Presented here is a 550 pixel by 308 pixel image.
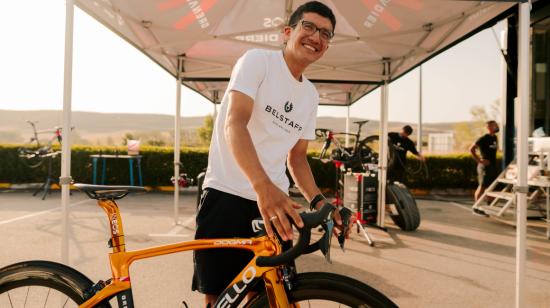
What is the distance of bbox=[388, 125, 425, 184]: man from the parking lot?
1.01 m

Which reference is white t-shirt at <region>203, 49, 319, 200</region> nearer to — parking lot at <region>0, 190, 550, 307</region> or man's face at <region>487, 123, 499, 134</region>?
parking lot at <region>0, 190, 550, 307</region>

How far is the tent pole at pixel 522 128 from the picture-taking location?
2.88 metres

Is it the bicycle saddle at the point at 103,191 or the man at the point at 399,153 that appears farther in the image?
the man at the point at 399,153

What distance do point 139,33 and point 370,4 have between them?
9.48 feet

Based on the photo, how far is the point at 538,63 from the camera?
32.4 ft

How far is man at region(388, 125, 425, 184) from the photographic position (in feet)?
25.4

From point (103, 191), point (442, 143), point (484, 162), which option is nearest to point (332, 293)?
point (103, 191)

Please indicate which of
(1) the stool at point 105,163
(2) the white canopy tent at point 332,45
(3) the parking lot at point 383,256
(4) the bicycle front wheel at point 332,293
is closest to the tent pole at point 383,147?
(2) the white canopy tent at point 332,45

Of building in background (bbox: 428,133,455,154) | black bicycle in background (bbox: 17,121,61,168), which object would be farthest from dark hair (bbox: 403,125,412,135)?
building in background (bbox: 428,133,455,154)

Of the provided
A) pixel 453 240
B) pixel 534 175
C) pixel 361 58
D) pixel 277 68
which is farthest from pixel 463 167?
pixel 277 68

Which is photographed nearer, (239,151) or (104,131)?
(239,151)

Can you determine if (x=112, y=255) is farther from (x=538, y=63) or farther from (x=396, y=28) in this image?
(x=538, y=63)

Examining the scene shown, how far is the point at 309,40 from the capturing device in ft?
5.34

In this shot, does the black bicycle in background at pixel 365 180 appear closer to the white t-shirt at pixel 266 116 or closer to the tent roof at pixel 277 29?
the tent roof at pixel 277 29
